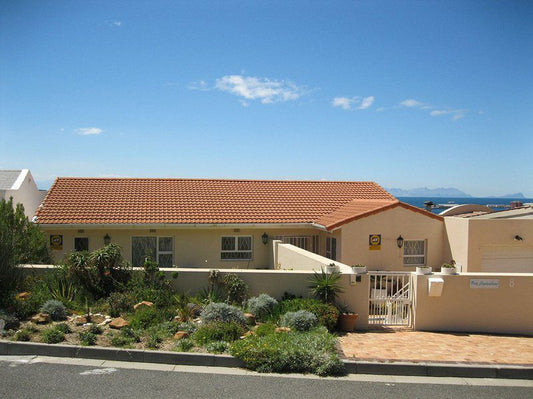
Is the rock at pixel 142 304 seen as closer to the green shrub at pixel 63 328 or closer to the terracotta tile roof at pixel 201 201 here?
the green shrub at pixel 63 328

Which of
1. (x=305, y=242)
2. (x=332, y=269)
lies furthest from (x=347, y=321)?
(x=305, y=242)

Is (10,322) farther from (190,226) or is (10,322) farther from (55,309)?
(190,226)

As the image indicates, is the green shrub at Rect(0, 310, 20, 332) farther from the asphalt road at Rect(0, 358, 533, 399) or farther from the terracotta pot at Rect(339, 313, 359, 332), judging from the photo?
the terracotta pot at Rect(339, 313, 359, 332)

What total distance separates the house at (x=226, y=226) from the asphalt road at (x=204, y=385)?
9.19 meters

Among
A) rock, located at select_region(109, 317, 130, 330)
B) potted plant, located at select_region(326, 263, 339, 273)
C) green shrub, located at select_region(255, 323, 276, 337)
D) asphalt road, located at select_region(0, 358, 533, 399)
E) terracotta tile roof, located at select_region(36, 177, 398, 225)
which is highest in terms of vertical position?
terracotta tile roof, located at select_region(36, 177, 398, 225)

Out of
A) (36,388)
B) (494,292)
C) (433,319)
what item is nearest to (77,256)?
(36,388)

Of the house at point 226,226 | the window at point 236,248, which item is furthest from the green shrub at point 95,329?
the window at point 236,248

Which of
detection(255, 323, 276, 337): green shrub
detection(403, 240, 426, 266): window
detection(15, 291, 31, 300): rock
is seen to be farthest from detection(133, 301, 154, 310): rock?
detection(403, 240, 426, 266): window

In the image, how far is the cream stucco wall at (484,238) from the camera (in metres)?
17.2

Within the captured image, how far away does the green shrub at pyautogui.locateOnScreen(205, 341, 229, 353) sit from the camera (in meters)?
8.77

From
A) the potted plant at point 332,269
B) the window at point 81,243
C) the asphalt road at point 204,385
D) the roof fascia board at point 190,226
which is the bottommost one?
the asphalt road at point 204,385

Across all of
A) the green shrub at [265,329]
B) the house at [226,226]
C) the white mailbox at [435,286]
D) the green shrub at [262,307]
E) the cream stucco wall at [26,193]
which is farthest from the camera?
the cream stucco wall at [26,193]

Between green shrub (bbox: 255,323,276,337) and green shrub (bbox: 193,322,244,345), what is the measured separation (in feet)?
1.07

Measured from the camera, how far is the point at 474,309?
11633mm
